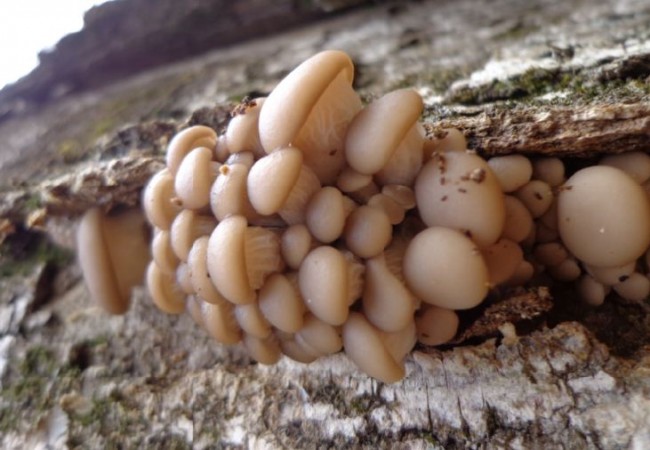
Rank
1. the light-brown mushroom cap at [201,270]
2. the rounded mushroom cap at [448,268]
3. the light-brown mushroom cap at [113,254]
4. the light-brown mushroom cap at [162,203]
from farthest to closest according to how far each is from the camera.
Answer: the light-brown mushroom cap at [113,254]
the light-brown mushroom cap at [162,203]
the light-brown mushroom cap at [201,270]
the rounded mushroom cap at [448,268]

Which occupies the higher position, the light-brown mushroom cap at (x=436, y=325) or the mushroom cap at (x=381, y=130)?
the mushroom cap at (x=381, y=130)

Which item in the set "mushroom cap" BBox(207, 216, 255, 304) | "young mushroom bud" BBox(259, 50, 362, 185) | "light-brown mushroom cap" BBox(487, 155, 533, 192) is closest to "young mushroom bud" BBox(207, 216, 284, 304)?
"mushroom cap" BBox(207, 216, 255, 304)

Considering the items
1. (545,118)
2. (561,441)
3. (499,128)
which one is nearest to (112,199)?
(499,128)

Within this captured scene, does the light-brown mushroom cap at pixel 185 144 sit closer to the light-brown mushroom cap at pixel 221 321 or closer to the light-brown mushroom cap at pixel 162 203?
the light-brown mushroom cap at pixel 162 203

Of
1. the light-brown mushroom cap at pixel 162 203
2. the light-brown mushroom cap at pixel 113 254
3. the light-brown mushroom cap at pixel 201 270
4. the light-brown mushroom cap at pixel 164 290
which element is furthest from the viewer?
the light-brown mushroom cap at pixel 113 254

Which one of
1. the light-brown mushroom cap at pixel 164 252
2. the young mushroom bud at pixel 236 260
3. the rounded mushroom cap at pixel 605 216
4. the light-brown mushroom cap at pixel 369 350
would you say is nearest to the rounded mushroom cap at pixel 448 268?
the light-brown mushroom cap at pixel 369 350

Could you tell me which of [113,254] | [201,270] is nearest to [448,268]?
[201,270]
